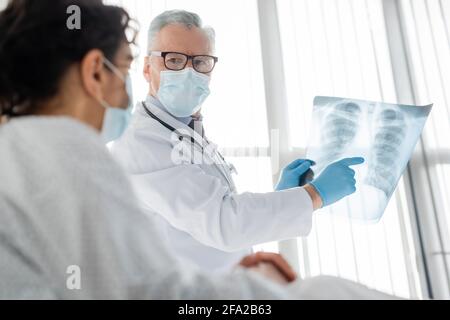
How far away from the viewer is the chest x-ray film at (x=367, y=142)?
1316mm

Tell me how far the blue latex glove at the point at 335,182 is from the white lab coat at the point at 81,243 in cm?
65

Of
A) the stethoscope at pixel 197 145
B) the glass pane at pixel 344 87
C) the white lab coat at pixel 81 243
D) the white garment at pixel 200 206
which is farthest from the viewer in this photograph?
the glass pane at pixel 344 87

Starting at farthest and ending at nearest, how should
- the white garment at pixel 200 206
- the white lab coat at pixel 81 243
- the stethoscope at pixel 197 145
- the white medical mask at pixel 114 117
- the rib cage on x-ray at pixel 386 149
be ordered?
the rib cage on x-ray at pixel 386 149 < the stethoscope at pixel 197 145 < the white garment at pixel 200 206 < the white medical mask at pixel 114 117 < the white lab coat at pixel 81 243

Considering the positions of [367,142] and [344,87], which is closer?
[367,142]

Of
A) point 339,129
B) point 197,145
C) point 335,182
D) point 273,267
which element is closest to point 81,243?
point 273,267

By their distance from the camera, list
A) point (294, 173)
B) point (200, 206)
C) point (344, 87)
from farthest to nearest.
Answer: point (344, 87)
point (294, 173)
point (200, 206)

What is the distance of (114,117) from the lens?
29.0 inches

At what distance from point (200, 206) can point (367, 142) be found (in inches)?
26.1

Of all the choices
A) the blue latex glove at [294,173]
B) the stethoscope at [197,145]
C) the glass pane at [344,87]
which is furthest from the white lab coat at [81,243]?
the glass pane at [344,87]

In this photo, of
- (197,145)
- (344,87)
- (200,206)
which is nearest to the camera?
(200,206)

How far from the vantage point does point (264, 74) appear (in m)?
1.76

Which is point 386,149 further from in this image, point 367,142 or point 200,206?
point 200,206

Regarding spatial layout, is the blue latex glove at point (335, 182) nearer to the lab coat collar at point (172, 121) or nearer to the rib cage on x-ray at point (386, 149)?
the rib cage on x-ray at point (386, 149)

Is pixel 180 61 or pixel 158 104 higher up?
pixel 180 61
